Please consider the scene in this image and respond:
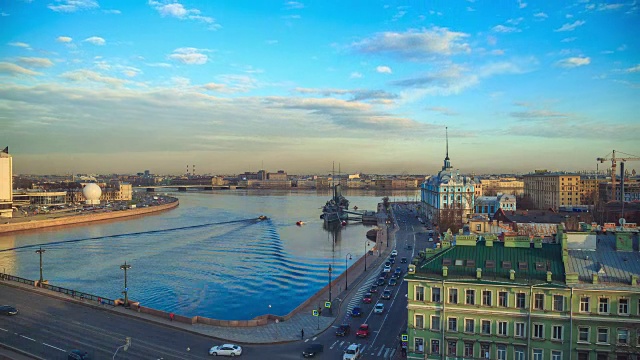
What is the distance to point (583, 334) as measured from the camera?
36.9 feet

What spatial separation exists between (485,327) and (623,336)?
2888 millimetres

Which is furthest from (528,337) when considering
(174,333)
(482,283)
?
(174,333)

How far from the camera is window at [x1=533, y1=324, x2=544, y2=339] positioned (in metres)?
11.5

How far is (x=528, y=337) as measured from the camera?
11562 millimetres

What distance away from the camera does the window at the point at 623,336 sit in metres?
11.0

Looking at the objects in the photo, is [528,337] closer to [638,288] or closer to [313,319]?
[638,288]

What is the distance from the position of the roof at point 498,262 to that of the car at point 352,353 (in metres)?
2.88

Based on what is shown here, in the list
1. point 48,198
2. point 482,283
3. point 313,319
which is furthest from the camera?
point 48,198

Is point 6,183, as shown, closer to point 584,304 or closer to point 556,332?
point 556,332

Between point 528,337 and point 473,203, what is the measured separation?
4596cm

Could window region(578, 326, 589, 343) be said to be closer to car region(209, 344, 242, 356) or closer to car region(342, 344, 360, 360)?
car region(342, 344, 360, 360)

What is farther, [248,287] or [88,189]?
[88,189]

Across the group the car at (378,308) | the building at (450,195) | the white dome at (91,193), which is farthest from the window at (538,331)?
the white dome at (91,193)

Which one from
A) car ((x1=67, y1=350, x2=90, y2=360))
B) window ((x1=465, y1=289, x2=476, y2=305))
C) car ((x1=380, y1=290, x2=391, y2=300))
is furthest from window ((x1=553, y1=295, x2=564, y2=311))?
car ((x1=67, y1=350, x2=90, y2=360))
